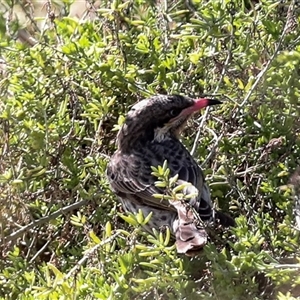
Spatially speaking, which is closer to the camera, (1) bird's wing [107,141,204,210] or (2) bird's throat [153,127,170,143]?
(1) bird's wing [107,141,204,210]

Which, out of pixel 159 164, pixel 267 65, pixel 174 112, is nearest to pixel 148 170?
pixel 159 164

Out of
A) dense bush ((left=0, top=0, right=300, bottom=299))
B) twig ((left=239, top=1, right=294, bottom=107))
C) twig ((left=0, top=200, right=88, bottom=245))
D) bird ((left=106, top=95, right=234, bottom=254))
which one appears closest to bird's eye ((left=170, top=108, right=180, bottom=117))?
bird ((left=106, top=95, right=234, bottom=254))

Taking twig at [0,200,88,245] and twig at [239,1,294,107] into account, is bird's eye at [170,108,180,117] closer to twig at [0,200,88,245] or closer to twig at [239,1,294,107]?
twig at [239,1,294,107]

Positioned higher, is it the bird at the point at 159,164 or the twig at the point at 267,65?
the twig at the point at 267,65

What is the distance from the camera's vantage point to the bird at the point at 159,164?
4945mm

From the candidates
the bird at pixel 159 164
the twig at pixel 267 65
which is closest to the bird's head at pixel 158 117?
the bird at pixel 159 164

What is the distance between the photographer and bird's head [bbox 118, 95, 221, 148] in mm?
5527

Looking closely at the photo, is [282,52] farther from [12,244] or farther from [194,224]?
[12,244]

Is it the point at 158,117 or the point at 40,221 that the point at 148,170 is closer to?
the point at 158,117

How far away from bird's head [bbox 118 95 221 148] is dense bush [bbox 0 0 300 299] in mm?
84

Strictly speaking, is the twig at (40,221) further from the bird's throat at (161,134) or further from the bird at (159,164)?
the bird's throat at (161,134)

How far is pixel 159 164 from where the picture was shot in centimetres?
572

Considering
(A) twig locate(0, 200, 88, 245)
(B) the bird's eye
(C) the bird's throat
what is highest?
(B) the bird's eye

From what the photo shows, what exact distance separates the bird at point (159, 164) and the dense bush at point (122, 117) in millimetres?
91
